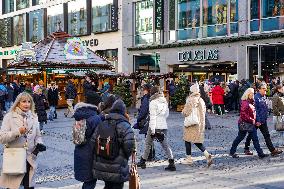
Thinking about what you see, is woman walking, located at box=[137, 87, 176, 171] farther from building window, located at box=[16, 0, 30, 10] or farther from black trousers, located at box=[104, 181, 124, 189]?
building window, located at box=[16, 0, 30, 10]

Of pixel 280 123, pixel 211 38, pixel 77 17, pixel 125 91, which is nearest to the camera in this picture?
pixel 280 123

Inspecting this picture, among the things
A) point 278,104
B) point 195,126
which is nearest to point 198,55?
point 278,104

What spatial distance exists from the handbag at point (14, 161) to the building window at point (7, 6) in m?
50.4

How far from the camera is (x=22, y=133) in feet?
20.0

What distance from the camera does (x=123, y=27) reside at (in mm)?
37125

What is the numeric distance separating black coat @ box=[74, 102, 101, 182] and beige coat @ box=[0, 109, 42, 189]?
25.9 inches

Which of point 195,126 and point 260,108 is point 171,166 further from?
point 260,108

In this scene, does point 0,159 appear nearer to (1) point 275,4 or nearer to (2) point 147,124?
(2) point 147,124

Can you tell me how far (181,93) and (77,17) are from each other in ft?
63.7

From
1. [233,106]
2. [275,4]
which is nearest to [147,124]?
[233,106]

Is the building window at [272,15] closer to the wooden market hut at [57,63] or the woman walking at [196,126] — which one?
the wooden market hut at [57,63]

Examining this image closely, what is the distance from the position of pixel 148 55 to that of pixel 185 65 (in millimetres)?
3770

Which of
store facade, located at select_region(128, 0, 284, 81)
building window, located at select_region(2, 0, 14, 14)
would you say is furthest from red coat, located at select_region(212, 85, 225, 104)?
building window, located at select_region(2, 0, 14, 14)

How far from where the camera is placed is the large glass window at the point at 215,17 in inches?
1176
